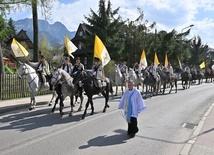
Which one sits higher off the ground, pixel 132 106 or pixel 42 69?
pixel 42 69

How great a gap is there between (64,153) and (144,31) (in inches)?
1533

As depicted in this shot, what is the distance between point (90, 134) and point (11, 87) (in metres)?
9.24

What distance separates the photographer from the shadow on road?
7.45 metres

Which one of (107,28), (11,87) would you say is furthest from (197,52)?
(11,87)

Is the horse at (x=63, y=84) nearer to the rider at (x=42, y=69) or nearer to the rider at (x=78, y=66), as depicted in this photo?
the rider at (x=78, y=66)

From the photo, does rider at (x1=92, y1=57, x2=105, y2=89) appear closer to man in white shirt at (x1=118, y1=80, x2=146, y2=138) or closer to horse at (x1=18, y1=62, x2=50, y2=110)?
horse at (x1=18, y1=62, x2=50, y2=110)

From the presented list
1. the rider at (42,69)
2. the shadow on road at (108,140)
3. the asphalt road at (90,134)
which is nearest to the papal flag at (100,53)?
the asphalt road at (90,134)

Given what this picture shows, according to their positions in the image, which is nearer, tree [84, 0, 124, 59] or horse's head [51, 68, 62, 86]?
horse's head [51, 68, 62, 86]

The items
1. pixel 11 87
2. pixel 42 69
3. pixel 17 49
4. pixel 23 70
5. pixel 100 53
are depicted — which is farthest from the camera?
pixel 11 87

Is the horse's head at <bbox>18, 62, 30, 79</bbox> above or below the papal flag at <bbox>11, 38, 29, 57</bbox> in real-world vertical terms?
below

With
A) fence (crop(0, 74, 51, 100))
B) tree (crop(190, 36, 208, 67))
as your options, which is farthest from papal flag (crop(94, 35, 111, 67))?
tree (crop(190, 36, 208, 67))

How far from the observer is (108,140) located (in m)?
7.86

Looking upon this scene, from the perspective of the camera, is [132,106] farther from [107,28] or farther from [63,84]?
[107,28]

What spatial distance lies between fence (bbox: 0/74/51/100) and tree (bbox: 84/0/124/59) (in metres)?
20.2
